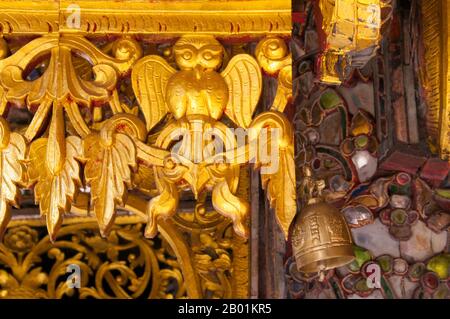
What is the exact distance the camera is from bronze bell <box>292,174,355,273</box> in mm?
2871

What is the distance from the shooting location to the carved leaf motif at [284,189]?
2.43 m

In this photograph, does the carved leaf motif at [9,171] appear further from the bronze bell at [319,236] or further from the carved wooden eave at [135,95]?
the bronze bell at [319,236]

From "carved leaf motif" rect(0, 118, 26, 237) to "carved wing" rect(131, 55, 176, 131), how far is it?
0.25m

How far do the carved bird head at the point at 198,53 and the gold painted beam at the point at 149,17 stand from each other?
0.02 m

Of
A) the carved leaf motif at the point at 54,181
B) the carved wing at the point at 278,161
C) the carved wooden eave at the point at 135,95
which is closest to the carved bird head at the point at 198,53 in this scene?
the carved wooden eave at the point at 135,95

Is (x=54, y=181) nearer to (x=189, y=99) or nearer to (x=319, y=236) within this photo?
(x=189, y=99)

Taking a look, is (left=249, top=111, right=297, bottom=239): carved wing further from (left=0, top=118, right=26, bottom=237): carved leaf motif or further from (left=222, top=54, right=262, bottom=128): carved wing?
(left=0, top=118, right=26, bottom=237): carved leaf motif

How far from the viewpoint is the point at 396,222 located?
4203 millimetres

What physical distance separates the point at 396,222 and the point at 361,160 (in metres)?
0.23
